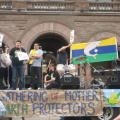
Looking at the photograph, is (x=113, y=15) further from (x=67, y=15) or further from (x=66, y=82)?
(x=66, y=82)

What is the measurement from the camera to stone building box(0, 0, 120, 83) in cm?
1514

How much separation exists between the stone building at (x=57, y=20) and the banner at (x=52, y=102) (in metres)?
7.63

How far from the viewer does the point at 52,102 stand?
7586 mm

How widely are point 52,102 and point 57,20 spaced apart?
8598mm

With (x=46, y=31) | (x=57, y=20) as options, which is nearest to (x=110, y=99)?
(x=46, y=31)

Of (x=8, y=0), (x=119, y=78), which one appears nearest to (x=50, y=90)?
(x=119, y=78)

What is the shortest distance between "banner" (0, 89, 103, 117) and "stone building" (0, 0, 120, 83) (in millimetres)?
7635

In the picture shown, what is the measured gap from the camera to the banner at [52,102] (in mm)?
7566

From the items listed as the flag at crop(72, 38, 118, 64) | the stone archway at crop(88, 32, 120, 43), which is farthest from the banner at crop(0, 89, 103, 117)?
the stone archway at crop(88, 32, 120, 43)

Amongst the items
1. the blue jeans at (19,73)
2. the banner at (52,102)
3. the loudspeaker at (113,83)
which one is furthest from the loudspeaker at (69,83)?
the blue jeans at (19,73)

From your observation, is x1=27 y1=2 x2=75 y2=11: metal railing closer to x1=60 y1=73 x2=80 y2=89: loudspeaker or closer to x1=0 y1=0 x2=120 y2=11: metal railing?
x1=0 y1=0 x2=120 y2=11: metal railing

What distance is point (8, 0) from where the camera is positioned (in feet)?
50.2

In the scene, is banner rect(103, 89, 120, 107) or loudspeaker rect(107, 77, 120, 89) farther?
loudspeaker rect(107, 77, 120, 89)

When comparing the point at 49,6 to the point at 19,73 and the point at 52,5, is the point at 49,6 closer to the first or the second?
the point at 52,5
